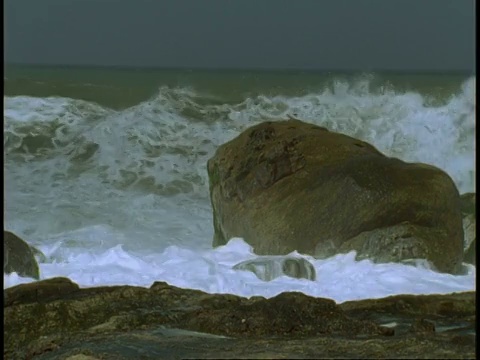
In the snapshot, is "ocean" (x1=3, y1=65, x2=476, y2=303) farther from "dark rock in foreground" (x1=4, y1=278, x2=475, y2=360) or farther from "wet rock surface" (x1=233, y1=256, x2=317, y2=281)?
"dark rock in foreground" (x1=4, y1=278, x2=475, y2=360)

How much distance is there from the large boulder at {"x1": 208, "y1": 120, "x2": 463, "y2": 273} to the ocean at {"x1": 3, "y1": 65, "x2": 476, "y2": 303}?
0.15 meters

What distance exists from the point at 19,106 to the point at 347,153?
6.43 m

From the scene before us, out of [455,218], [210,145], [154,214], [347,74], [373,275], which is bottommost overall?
[373,275]

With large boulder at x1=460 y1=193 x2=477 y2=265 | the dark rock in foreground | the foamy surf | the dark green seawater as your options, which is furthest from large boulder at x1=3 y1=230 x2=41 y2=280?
the dark green seawater

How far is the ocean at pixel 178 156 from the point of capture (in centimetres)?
476

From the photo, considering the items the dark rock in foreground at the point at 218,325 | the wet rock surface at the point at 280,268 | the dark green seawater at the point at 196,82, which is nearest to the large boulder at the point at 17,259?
the dark rock in foreground at the point at 218,325

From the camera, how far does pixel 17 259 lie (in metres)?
4.28

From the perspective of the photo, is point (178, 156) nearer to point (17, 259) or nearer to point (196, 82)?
point (196, 82)

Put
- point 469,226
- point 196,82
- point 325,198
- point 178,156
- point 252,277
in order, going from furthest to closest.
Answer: point 196,82
point 178,156
point 469,226
point 325,198
point 252,277

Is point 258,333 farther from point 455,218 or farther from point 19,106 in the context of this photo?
point 19,106

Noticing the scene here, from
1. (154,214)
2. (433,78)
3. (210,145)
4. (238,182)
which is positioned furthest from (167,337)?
(433,78)

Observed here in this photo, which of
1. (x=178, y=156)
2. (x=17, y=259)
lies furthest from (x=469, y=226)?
(x=178, y=156)

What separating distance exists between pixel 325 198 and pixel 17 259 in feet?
5.53

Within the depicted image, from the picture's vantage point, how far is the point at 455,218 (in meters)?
5.07
